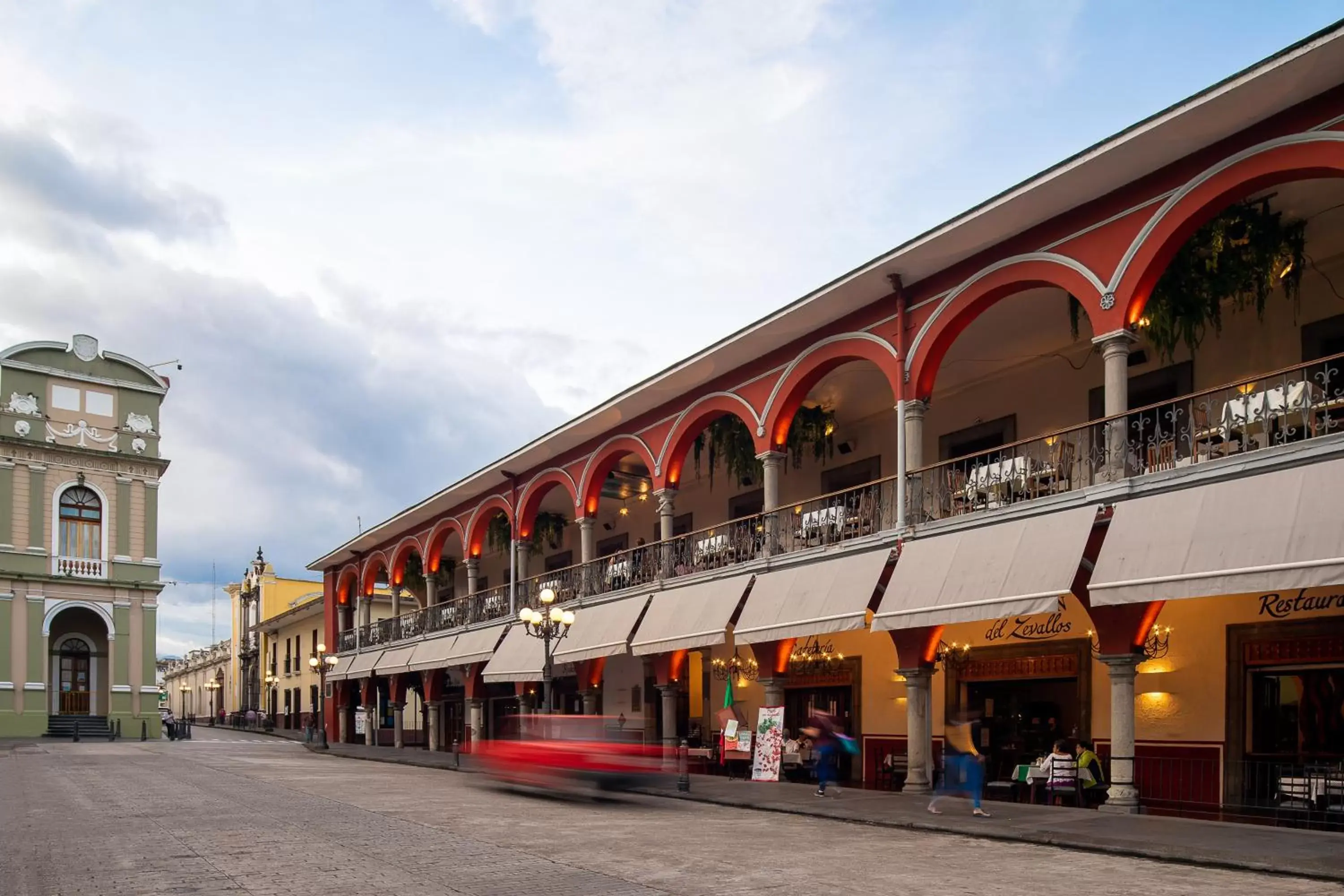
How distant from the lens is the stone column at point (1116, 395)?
1445cm

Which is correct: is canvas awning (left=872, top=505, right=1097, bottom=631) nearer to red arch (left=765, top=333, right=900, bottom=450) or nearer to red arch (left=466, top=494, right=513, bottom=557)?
red arch (left=765, top=333, right=900, bottom=450)

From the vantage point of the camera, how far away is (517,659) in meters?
28.0

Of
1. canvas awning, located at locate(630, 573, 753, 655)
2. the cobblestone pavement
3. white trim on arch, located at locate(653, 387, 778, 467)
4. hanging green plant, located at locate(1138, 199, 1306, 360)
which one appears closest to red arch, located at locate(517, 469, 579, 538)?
white trim on arch, located at locate(653, 387, 778, 467)

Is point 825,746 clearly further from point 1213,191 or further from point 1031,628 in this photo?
point 1213,191

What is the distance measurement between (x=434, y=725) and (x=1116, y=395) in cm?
2729

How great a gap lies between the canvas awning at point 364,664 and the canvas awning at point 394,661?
0.28 metres

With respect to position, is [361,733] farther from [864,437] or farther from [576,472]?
[864,437]

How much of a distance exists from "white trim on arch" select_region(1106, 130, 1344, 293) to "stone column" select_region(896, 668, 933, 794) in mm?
6399

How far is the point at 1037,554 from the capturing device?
14.7 m

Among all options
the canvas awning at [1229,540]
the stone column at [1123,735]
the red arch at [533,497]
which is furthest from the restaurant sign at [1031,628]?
the red arch at [533,497]

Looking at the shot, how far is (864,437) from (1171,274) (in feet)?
30.2

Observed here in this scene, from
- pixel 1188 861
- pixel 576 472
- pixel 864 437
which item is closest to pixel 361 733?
pixel 576 472

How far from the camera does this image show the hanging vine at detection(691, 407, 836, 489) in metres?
23.0

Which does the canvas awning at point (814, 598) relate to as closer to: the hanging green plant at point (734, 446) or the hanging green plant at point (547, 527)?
the hanging green plant at point (734, 446)
